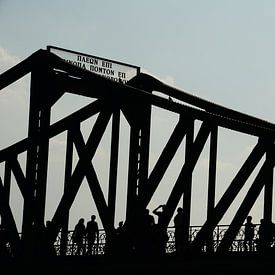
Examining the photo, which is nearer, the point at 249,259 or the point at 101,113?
the point at 249,259

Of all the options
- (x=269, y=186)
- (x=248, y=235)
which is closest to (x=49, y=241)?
(x=248, y=235)

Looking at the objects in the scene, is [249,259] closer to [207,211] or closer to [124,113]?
[207,211]

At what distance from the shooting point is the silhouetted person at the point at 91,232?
1523 inches

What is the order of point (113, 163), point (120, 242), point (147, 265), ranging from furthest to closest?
1. point (113, 163)
2. point (120, 242)
3. point (147, 265)

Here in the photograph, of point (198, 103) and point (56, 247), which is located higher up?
point (198, 103)

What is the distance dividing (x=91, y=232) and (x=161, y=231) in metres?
2.91

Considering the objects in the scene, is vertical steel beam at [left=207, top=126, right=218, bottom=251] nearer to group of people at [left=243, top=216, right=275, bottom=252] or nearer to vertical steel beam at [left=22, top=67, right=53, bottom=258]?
group of people at [left=243, top=216, right=275, bottom=252]

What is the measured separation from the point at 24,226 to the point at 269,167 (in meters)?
7.20

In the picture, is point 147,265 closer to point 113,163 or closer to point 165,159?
point 165,159

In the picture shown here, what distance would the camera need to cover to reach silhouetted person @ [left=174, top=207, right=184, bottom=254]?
37088mm

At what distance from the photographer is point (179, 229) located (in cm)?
3788

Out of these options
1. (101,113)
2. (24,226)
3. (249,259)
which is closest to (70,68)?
(101,113)

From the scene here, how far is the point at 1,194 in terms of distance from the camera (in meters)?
38.8

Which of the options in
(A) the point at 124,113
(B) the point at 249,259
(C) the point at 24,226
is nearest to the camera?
(B) the point at 249,259
